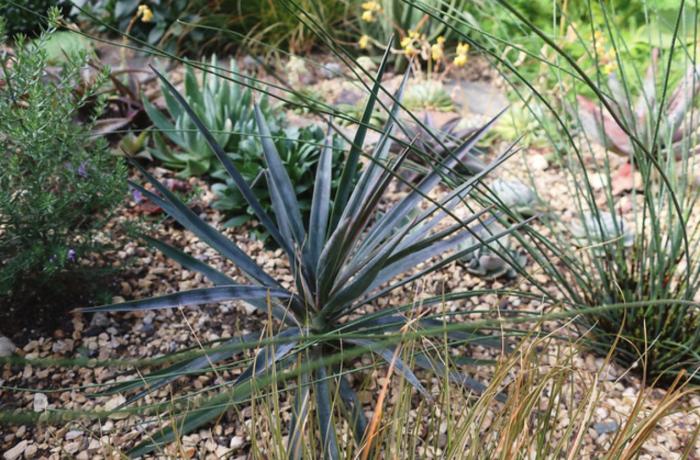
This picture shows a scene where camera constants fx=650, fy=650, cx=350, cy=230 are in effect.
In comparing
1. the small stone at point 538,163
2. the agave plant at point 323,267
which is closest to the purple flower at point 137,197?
the agave plant at point 323,267

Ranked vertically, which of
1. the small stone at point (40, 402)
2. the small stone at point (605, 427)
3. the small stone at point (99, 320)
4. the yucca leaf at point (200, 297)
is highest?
the yucca leaf at point (200, 297)

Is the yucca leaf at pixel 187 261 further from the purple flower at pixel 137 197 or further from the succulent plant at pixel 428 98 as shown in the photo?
the succulent plant at pixel 428 98

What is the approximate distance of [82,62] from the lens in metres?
1.74

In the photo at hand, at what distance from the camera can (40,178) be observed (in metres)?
1.70

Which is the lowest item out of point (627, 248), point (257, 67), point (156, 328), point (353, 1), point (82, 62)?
point (156, 328)

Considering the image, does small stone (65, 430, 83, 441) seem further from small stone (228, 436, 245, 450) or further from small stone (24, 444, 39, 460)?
small stone (228, 436, 245, 450)

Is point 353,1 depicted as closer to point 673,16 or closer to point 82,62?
point 673,16

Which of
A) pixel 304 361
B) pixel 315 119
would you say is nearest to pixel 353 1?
pixel 315 119

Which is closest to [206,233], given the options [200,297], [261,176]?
[200,297]

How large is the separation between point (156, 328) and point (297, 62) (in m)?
1.93

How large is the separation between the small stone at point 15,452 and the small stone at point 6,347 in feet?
0.88

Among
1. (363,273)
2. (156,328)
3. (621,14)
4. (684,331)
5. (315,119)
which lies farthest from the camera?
(621,14)

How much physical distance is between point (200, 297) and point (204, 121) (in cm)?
121

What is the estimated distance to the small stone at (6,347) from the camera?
5.60ft
